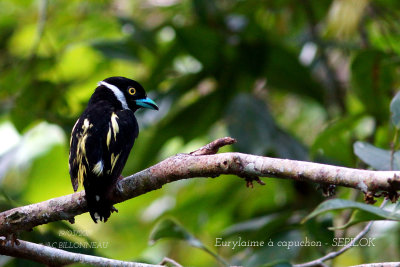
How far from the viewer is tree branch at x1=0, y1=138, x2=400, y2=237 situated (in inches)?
85.2

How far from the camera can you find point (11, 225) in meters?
2.84

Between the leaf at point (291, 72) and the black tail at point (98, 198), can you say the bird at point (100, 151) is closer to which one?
the black tail at point (98, 198)

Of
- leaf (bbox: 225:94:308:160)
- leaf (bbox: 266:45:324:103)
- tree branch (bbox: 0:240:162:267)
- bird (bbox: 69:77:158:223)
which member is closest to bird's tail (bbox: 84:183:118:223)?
bird (bbox: 69:77:158:223)

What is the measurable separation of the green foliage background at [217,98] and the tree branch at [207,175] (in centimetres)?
89

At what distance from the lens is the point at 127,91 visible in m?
4.37

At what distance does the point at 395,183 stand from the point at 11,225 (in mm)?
1789

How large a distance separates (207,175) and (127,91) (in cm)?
202

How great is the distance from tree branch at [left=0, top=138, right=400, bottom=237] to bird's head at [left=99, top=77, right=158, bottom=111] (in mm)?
1422

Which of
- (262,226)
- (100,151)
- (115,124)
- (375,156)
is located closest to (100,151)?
(100,151)

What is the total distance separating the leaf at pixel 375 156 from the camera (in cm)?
309

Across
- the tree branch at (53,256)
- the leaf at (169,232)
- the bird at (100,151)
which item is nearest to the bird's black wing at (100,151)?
the bird at (100,151)

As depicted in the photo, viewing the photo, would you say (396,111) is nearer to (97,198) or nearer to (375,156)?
(375,156)

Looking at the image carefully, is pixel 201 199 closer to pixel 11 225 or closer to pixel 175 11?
pixel 175 11

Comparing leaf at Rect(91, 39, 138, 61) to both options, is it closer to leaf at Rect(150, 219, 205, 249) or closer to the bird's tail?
leaf at Rect(150, 219, 205, 249)
